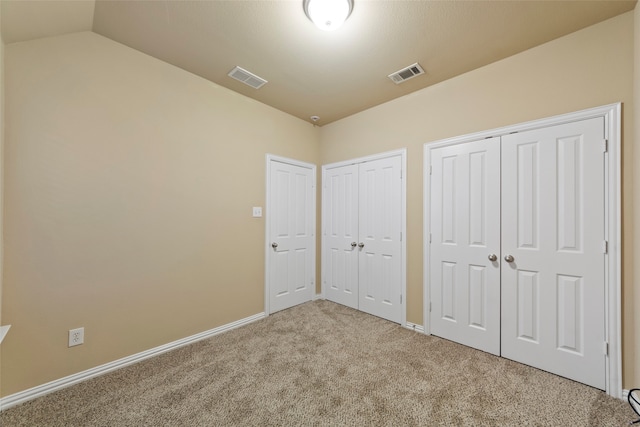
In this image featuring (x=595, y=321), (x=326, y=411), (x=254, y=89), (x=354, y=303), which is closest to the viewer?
(x=326, y=411)

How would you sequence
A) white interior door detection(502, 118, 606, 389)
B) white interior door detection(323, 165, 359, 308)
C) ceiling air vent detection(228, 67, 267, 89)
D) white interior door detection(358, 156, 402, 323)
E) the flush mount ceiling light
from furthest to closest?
1. white interior door detection(323, 165, 359, 308)
2. white interior door detection(358, 156, 402, 323)
3. ceiling air vent detection(228, 67, 267, 89)
4. white interior door detection(502, 118, 606, 389)
5. the flush mount ceiling light

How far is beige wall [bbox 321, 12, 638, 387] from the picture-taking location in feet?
5.71

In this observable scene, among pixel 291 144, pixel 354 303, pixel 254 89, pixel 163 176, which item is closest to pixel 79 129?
pixel 163 176

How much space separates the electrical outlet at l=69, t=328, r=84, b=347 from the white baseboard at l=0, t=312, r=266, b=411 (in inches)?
9.2

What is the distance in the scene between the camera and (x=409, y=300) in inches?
112

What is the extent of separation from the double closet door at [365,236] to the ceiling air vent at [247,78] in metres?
1.50

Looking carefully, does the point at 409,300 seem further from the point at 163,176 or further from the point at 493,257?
the point at 163,176

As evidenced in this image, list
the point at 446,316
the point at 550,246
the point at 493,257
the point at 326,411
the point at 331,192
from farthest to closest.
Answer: the point at 331,192 < the point at 446,316 < the point at 493,257 < the point at 550,246 < the point at 326,411

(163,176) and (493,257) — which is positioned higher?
(163,176)

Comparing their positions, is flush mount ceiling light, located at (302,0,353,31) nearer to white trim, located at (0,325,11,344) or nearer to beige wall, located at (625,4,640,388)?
beige wall, located at (625,4,640,388)

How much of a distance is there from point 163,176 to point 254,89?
1360 mm

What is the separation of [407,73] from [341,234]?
2089 mm

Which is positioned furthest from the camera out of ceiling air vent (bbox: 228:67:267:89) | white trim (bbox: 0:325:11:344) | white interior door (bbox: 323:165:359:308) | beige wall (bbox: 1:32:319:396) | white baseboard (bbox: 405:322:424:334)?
white interior door (bbox: 323:165:359:308)

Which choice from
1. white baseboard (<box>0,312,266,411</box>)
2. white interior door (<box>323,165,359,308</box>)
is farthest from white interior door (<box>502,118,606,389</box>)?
white baseboard (<box>0,312,266,411</box>)
